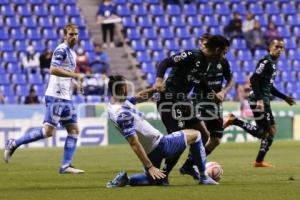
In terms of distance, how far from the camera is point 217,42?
11.4m

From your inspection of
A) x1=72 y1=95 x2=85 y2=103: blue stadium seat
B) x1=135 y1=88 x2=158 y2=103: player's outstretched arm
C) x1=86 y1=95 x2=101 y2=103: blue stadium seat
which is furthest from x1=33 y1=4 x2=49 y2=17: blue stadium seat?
x1=135 y1=88 x2=158 y2=103: player's outstretched arm

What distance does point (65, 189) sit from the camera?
36.2 feet

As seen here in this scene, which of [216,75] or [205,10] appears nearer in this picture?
[216,75]

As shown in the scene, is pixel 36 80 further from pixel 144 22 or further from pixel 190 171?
pixel 190 171

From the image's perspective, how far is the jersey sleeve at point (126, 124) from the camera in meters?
10.6

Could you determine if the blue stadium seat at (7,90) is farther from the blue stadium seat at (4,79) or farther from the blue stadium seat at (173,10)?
the blue stadium seat at (173,10)

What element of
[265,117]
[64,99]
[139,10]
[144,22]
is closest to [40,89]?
[144,22]

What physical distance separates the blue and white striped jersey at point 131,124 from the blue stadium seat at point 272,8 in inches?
951

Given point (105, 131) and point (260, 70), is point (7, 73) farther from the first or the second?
point (260, 70)

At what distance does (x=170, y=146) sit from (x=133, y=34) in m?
21.0

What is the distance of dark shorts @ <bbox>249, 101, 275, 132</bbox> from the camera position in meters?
15.9

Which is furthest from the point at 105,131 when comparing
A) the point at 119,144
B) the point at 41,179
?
the point at 41,179

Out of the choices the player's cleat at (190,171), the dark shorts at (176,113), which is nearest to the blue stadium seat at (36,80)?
the player's cleat at (190,171)

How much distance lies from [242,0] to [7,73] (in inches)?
420
